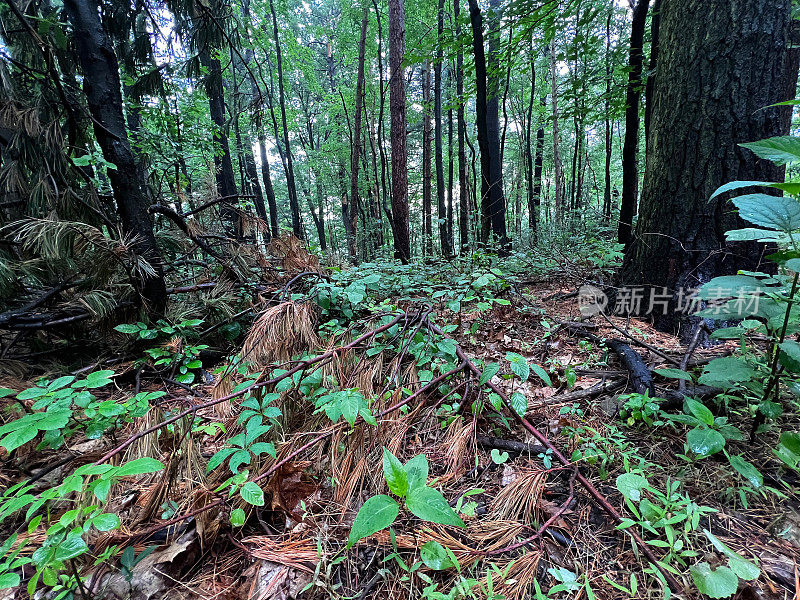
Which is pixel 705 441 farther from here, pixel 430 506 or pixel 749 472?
pixel 430 506

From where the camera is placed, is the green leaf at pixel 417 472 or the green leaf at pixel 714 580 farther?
the green leaf at pixel 417 472

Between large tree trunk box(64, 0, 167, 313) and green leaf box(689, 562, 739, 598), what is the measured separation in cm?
315

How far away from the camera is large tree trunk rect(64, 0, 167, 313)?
7.39 ft

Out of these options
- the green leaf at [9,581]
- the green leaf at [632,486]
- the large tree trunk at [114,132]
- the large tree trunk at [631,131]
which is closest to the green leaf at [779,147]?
the green leaf at [632,486]

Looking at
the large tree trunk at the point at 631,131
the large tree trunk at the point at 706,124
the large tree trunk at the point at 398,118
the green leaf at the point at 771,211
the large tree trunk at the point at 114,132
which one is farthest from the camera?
the large tree trunk at the point at 398,118

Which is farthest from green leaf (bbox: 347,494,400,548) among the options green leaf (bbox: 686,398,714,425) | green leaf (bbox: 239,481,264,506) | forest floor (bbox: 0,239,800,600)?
green leaf (bbox: 686,398,714,425)

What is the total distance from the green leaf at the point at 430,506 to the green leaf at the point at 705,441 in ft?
2.98

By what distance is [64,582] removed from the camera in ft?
3.23

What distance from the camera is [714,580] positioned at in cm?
89

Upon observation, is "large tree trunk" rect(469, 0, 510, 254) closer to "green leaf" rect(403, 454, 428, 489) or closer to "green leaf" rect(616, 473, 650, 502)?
"green leaf" rect(616, 473, 650, 502)

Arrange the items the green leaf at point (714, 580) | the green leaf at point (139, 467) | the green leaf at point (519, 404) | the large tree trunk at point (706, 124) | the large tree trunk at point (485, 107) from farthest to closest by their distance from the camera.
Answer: the large tree trunk at point (485, 107) → the large tree trunk at point (706, 124) → the green leaf at point (519, 404) → the green leaf at point (139, 467) → the green leaf at point (714, 580)

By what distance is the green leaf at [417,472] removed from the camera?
3.32 feet

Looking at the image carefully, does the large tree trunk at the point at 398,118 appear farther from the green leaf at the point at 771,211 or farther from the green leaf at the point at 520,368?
the green leaf at the point at 771,211

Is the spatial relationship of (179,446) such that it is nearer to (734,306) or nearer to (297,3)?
(734,306)
